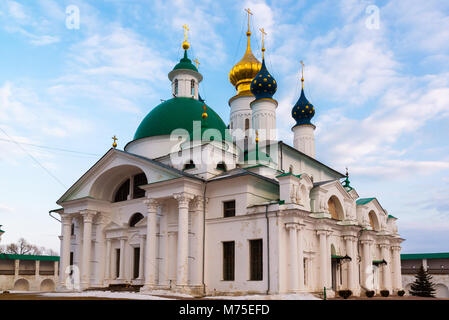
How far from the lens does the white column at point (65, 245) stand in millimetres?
29312

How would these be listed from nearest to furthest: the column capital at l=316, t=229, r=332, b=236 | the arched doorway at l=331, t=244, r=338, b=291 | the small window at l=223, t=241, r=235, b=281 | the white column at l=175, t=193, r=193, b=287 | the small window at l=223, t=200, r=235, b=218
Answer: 1. the white column at l=175, t=193, r=193, b=287
2. the small window at l=223, t=241, r=235, b=281
3. the column capital at l=316, t=229, r=332, b=236
4. the small window at l=223, t=200, r=235, b=218
5. the arched doorway at l=331, t=244, r=338, b=291

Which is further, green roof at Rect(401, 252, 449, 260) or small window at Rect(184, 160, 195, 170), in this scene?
green roof at Rect(401, 252, 449, 260)

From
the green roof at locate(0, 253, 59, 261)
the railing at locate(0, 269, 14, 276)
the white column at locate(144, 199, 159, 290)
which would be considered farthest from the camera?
the green roof at locate(0, 253, 59, 261)

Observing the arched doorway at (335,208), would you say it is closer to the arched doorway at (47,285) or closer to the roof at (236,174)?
the roof at (236,174)

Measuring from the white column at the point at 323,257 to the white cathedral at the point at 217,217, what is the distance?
5 centimetres

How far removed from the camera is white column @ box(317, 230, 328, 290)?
2328cm

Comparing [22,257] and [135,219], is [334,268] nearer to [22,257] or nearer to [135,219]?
[135,219]

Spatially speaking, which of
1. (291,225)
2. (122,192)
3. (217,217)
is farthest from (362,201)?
(122,192)

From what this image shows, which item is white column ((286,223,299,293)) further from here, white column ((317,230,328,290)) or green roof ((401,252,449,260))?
green roof ((401,252,449,260))

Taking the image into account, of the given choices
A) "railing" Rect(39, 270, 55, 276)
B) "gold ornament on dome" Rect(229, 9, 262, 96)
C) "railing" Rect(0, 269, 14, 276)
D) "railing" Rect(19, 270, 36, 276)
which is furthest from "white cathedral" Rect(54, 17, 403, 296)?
"railing" Rect(39, 270, 55, 276)

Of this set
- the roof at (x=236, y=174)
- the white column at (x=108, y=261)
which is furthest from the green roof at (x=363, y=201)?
the white column at (x=108, y=261)

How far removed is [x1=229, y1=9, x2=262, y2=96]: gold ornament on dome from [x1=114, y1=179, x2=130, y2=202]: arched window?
12167 mm
